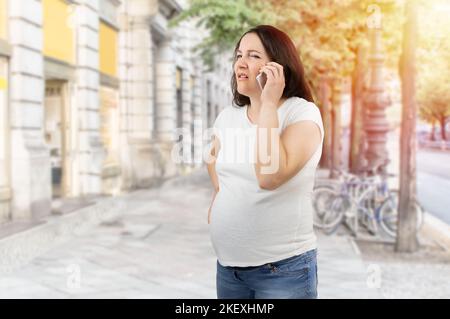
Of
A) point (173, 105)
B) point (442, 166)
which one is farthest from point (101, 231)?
point (173, 105)

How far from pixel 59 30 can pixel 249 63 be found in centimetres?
1160

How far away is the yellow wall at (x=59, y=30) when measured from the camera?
499 inches

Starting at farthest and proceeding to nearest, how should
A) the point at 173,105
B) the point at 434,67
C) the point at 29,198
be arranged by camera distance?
1. the point at 173,105
2. the point at 29,198
3. the point at 434,67

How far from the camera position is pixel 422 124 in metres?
9.77

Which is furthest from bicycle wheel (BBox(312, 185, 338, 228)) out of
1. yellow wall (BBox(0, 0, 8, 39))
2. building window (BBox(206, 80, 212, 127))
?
building window (BBox(206, 80, 212, 127))

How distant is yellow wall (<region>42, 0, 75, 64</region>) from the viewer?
12.7 m

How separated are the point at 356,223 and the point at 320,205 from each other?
74cm

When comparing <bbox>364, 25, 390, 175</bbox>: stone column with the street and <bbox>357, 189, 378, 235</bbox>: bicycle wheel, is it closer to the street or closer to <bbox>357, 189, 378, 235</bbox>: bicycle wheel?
the street

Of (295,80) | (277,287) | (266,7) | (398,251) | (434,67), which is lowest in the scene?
(398,251)

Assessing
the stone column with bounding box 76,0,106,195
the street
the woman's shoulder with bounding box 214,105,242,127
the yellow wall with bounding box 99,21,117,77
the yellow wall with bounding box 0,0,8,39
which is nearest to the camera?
the woman's shoulder with bounding box 214,105,242,127

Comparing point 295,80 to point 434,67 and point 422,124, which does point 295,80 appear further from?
point 422,124

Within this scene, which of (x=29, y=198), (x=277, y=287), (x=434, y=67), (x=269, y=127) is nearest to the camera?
(x=269, y=127)

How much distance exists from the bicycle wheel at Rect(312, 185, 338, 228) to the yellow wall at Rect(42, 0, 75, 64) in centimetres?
546

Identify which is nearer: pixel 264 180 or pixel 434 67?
pixel 264 180
